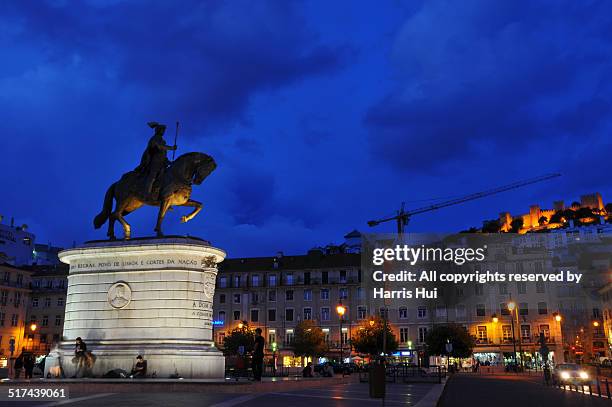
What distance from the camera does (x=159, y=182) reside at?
2652cm

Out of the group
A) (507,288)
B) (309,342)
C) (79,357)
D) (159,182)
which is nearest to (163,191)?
(159,182)

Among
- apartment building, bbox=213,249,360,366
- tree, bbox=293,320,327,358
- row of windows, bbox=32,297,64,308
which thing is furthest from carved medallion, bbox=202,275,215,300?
row of windows, bbox=32,297,64,308

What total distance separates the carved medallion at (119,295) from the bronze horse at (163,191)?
2698mm

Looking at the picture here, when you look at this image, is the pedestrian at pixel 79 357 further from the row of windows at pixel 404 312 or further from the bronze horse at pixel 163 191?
the row of windows at pixel 404 312

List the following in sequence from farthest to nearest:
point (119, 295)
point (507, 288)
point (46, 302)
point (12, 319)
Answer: point (46, 302)
point (507, 288)
point (12, 319)
point (119, 295)

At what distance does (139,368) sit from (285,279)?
70265mm

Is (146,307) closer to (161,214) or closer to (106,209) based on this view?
(161,214)

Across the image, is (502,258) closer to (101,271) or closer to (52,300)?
(52,300)

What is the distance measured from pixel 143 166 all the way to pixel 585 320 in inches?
4431

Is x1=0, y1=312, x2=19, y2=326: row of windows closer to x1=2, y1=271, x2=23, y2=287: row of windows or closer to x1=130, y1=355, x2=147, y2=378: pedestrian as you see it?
x1=2, y1=271, x2=23, y2=287: row of windows

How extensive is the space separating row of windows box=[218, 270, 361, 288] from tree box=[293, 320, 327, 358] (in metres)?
11.2

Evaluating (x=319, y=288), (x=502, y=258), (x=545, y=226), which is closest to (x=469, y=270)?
(x=502, y=258)

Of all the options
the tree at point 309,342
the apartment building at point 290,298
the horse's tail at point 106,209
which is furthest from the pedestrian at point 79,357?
the apartment building at point 290,298

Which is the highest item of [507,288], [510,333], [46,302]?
[507,288]
